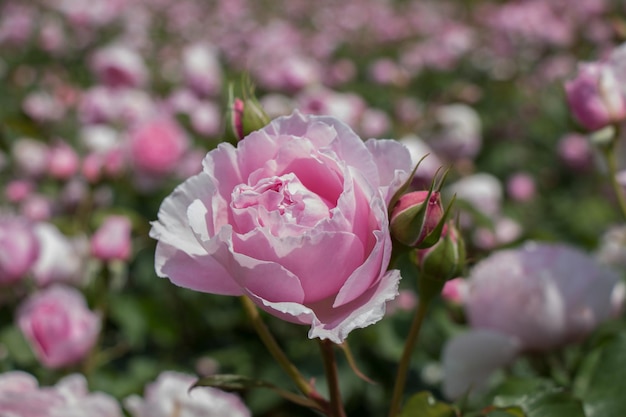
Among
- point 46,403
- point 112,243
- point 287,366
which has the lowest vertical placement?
point 112,243

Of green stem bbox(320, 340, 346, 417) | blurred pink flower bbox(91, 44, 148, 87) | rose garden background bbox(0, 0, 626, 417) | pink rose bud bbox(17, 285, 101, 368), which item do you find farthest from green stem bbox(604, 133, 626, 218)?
blurred pink flower bbox(91, 44, 148, 87)

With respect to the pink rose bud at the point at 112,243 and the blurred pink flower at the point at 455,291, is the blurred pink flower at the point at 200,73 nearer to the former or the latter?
the pink rose bud at the point at 112,243

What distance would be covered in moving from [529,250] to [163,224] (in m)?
0.46

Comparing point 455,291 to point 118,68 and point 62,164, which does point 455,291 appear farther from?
point 118,68

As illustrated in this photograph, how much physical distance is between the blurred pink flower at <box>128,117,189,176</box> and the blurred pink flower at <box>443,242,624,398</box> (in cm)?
96

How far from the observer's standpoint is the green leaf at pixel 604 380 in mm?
591

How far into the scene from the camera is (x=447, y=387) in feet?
2.43

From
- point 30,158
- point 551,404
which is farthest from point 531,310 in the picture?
point 30,158

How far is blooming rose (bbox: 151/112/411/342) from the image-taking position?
0.41 meters

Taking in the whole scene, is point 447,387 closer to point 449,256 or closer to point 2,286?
point 449,256

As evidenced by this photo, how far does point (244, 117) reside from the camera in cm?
51

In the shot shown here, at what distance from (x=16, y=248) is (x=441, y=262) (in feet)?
2.53

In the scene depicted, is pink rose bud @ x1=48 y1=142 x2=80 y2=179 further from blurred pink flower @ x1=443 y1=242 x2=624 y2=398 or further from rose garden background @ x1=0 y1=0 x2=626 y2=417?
blurred pink flower @ x1=443 y1=242 x2=624 y2=398

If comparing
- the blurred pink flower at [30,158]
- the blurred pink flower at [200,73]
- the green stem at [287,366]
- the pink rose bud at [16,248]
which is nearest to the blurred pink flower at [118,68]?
the blurred pink flower at [200,73]
